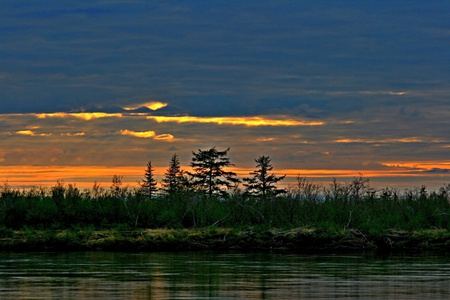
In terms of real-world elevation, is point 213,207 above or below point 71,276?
above

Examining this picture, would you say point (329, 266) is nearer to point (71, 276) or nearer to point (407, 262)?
point (407, 262)

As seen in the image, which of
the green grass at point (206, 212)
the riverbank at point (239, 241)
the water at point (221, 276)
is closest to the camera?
the water at point (221, 276)

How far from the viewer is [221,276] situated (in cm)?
2845

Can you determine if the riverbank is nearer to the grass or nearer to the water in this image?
the grass

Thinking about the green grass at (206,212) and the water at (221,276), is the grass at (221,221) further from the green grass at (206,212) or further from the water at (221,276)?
the water at (221,276)

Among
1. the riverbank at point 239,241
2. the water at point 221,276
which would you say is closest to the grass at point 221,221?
the riverbank at point 239,241

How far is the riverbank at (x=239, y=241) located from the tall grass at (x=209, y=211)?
1789 millimetres

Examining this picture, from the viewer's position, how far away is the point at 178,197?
50.6m

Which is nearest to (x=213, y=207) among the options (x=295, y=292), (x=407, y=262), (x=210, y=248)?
(x=210, y=248)

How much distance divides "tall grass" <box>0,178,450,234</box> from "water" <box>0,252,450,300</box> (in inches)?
299

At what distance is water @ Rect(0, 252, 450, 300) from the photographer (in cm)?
2328

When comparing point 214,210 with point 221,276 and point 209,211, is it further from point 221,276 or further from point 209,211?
point 221,276

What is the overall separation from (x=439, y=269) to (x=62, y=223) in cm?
2370

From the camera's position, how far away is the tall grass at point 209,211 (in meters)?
47.0
